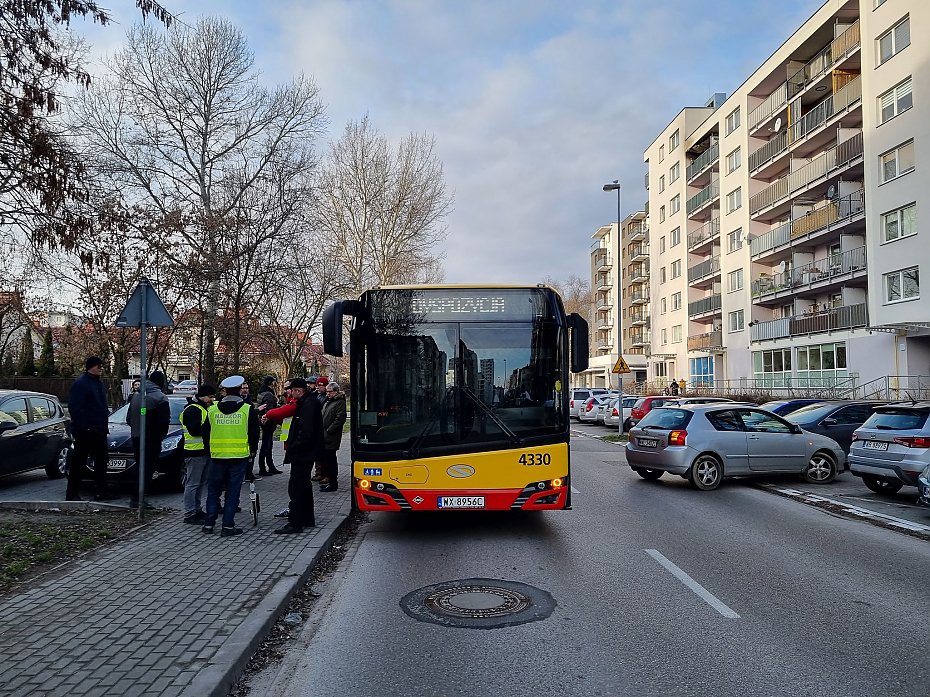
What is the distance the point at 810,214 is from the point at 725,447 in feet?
97.9

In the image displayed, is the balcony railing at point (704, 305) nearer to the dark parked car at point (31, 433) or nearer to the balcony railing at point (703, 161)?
the balcony railing at point (703, 161)

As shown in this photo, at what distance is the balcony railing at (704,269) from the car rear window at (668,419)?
129 ft

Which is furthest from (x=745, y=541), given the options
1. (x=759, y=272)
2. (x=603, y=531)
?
(x=759, y=272)

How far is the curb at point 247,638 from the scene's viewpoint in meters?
4.16

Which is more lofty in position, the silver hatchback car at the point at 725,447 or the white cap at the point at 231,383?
the white cap at the point at 231,383

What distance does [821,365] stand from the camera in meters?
37.2

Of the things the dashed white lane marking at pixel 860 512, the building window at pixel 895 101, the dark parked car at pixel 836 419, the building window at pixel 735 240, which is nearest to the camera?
the dashed white lane marking at pixel 860 512

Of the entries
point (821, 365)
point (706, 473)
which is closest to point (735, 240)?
point (821, 365)

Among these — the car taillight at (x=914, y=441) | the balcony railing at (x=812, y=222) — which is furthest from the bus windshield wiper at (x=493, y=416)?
the balcony railing at (x=812, y=222)

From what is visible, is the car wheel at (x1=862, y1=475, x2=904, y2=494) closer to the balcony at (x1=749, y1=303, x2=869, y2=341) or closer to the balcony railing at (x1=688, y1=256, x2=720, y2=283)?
the balcony at (x1=749, y1=303, x2=869, y2=341)

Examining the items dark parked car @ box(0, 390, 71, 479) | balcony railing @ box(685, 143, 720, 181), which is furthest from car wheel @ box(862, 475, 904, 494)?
balcony railing @ box(685, 143, 720, 181)

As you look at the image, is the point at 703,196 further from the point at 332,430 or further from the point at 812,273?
the point at 332,430

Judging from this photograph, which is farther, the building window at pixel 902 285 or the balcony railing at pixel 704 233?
the balcony railing at pixel 704 233

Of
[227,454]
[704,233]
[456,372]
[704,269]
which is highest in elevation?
[704,233]
